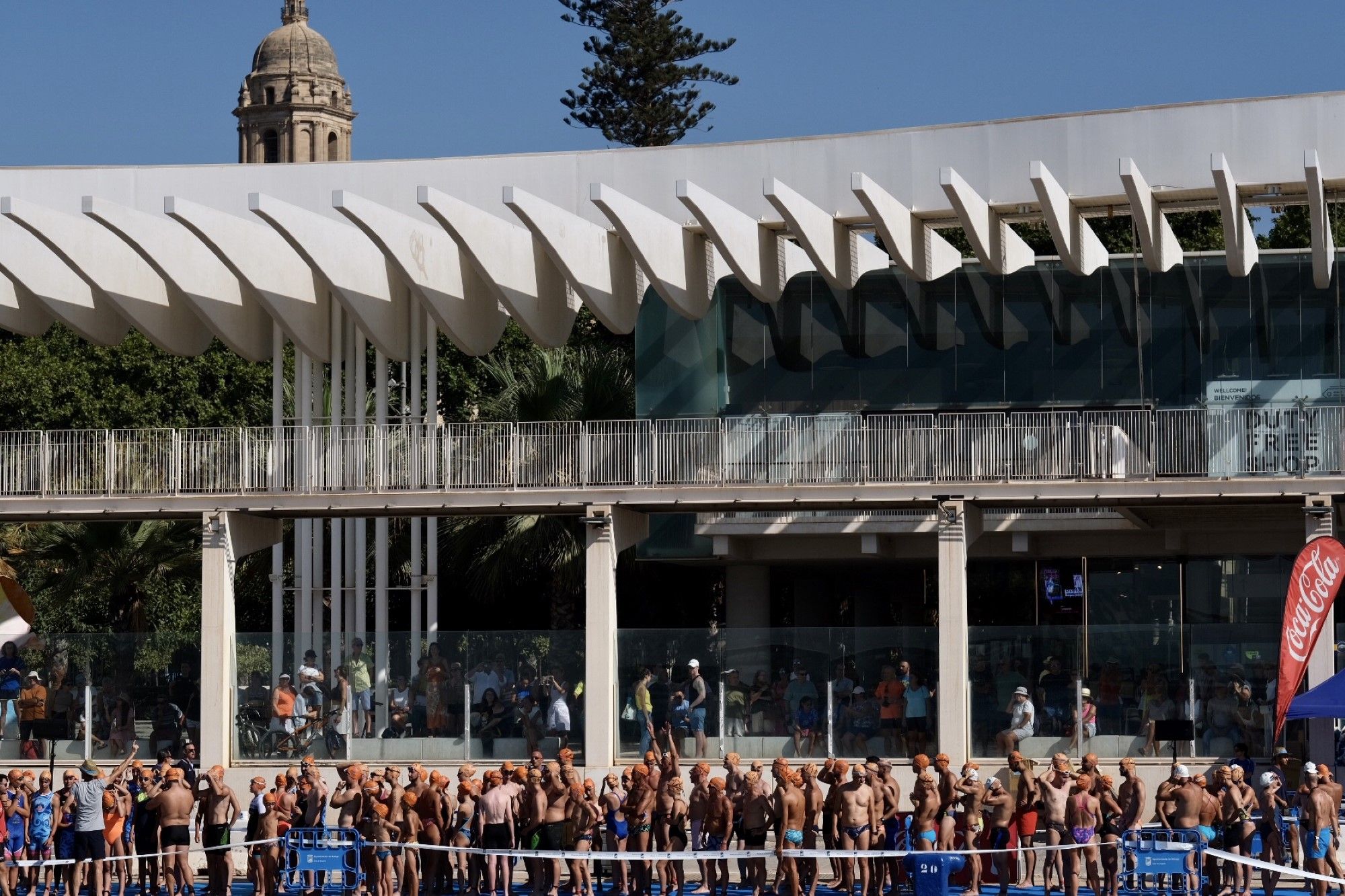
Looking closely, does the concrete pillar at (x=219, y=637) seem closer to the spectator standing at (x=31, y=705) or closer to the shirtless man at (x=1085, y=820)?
the spectator standing at (x=31, y=705)

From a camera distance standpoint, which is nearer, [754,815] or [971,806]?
[971,806]

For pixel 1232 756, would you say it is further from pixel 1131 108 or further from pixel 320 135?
Result: pixel 320 135

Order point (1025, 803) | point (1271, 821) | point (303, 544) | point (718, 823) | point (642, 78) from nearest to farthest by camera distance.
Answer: point (1271, 821) < point (1025, 803) < point (718, 823) < point (303, 544) < point (642, 78)

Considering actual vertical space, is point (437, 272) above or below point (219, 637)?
above

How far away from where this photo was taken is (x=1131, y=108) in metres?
31.4

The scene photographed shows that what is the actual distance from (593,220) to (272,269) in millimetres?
5379

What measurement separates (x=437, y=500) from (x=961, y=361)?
30.9 ft

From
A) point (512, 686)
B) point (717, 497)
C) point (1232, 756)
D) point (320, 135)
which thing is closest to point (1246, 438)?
point (1232, 756)

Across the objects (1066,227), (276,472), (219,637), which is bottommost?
(219,637)

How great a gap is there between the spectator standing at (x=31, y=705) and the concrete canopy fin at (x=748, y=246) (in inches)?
451

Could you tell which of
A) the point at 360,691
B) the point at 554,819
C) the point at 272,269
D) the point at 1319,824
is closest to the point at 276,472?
the point at 272,269

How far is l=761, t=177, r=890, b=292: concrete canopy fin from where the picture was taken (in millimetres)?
29780

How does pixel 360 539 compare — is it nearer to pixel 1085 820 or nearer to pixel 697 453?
pixel 697 453

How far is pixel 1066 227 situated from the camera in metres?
31.1
